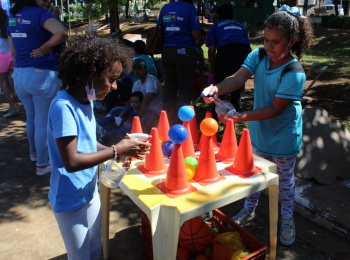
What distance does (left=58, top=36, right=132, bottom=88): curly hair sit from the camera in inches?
65.7

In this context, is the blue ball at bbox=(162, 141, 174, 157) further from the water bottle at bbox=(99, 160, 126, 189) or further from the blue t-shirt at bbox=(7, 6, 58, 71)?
the blue t-shirt at bbox=(7, 6, 58, 71)

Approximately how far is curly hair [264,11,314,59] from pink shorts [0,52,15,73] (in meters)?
4.82

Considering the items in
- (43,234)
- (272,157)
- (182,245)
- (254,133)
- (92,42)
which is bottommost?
(43,234)

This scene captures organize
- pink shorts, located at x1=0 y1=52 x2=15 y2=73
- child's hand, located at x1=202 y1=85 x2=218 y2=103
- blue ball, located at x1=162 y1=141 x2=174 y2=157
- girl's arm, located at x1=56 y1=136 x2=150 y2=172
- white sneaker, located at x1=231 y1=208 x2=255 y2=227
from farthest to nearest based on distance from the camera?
pink shorts, located at x1=0 y1=52 x2=15 y2=73
white sneaker, located at x1=231 y1=208 x2=255 y2=227
child's hand, located at x1=202 y1=85 x2=218 y2=103
blue ball, located at x1=162 y1=141 x2=174 y2=157
girl's arm, located at x1=56 y1=136 x2=150 y2=172

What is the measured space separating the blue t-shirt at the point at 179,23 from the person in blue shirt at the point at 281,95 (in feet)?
7.60

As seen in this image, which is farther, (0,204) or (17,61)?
(17,61)

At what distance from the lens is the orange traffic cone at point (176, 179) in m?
1.86

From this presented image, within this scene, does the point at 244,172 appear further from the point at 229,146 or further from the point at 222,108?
the point at 222,108

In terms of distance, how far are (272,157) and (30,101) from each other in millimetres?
2841

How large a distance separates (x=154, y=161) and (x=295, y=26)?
1.38 meters

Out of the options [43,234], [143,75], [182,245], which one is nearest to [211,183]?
[182,245]

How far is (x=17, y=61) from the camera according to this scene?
3686 millimetres

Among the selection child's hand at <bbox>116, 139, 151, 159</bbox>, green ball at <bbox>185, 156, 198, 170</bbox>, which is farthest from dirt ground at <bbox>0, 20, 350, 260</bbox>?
child's hand at <bbox>116, 139, 151, 159</bbox>

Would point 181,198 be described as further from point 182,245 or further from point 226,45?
point 226,45
